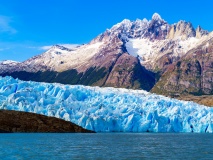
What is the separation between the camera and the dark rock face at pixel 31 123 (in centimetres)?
9819

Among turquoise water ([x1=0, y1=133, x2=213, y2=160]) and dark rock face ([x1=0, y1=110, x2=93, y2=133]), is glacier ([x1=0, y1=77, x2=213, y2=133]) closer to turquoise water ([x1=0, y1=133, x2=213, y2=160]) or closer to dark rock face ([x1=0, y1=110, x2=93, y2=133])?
dark rock face ([x1=0, y1=110, x2=93, y2=133])

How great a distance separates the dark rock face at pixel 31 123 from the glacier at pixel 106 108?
2.95 meters

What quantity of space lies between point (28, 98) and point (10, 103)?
5085 mm

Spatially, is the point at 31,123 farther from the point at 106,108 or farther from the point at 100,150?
the point at 100,150

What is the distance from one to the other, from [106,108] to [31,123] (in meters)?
22.6

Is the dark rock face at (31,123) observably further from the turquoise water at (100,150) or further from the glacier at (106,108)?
the turquoise water at (100,150)

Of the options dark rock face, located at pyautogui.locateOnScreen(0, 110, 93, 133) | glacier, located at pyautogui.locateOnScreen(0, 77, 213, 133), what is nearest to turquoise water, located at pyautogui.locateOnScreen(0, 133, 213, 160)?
dark rock face, located at pyautogui.locateOnScreen(0, 110, 93, 133)

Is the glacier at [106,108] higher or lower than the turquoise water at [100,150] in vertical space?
higher

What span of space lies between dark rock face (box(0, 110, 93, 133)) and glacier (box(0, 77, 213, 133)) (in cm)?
295

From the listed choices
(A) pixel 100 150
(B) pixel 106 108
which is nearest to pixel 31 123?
(B) pixel 106 108

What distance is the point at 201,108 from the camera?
129250mm

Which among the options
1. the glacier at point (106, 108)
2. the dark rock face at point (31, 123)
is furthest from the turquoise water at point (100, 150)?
the glacier at point (106, 108)

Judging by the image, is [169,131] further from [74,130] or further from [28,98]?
[28,98]

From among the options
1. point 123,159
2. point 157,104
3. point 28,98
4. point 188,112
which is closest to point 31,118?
point 28,98
